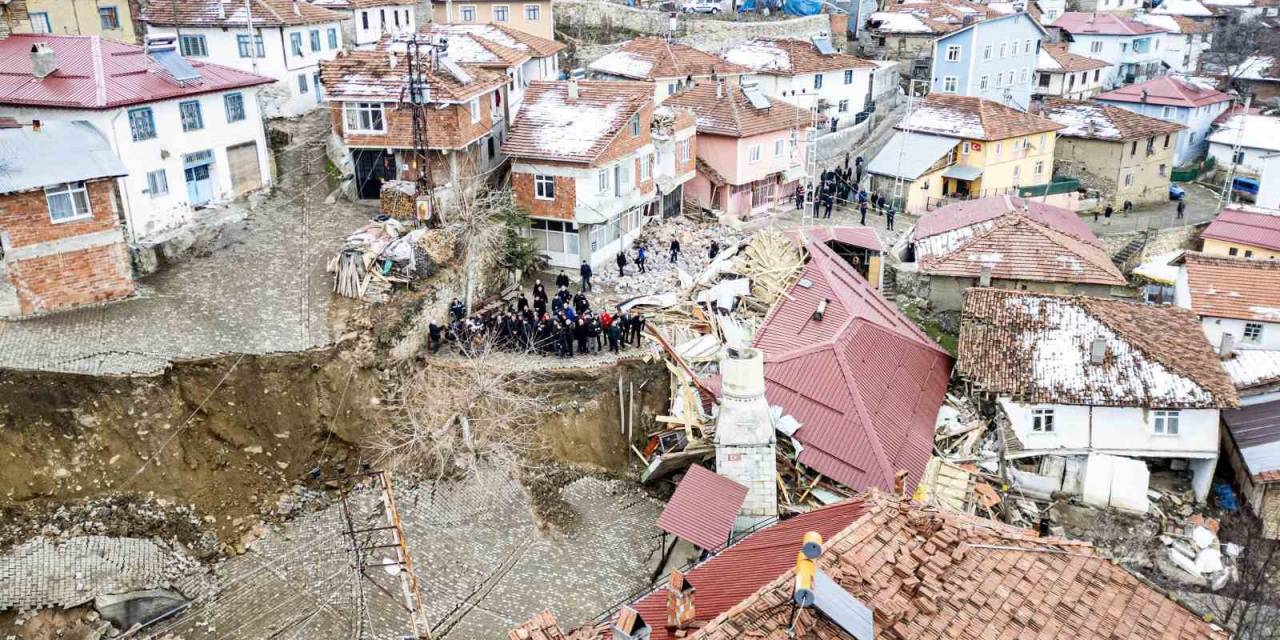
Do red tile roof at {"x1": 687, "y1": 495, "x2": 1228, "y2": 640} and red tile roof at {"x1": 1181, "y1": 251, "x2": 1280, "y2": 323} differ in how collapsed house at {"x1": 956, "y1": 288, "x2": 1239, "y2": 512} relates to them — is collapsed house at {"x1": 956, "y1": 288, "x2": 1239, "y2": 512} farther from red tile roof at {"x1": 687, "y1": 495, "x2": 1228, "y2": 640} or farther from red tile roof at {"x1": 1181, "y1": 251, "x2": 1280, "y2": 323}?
red tile roof at {"x1": 687, "y1": 495, "x2": 1228, "y2": 640}

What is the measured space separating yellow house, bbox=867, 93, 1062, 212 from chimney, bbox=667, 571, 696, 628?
3670 cm

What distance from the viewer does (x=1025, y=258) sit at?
3316cm

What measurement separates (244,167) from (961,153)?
34.5 metres

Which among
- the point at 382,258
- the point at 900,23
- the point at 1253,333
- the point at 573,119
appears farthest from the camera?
the point at 900,23

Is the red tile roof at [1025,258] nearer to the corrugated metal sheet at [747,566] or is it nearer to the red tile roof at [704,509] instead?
the red tile roof at [704,509]

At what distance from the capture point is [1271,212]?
40.5m

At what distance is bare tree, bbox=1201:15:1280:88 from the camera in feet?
239

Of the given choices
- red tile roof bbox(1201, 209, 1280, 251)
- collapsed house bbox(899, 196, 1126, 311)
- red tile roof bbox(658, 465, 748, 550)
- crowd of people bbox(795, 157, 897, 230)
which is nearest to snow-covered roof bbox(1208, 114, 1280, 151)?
red tile roof bbox(1201, 209, 1280, 251)

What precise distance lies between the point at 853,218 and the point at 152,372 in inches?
1251

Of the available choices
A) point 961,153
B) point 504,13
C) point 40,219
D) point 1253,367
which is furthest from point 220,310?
point 961,153

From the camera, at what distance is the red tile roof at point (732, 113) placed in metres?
41.2

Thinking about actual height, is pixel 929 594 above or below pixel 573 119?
below

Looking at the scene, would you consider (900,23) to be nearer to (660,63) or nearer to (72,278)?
(660,63)

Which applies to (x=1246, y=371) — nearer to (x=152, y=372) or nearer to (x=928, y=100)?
(x=928, y=100)
